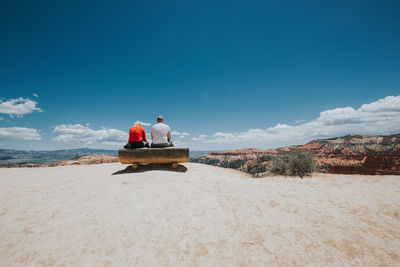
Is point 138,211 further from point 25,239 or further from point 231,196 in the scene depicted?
point 231,196

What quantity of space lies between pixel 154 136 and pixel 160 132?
37cm

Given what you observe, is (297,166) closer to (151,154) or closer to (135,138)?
(151,154)

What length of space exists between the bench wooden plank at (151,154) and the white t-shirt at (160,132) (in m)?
0.50

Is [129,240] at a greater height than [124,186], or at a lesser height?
lesser

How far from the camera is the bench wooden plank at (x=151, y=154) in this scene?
24.7 feet

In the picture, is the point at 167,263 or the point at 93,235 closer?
the point at 167,263

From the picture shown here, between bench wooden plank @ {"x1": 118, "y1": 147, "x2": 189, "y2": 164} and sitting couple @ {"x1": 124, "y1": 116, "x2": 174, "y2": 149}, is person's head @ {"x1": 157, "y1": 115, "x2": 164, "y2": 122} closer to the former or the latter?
sitting couple @ {"x1": 124, "y1": 116, "x2": 174, "y2": 149}

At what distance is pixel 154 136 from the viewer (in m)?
7.88

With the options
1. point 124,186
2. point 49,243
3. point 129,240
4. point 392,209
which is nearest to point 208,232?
point 129,240

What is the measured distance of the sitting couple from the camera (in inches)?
304

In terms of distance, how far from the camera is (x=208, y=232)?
3.53 metres

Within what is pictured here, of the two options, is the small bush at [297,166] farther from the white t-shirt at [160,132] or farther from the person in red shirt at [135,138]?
the person in red shirt at [135,138]

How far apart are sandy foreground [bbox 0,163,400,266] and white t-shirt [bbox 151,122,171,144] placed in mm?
2306

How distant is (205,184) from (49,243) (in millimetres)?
4316
